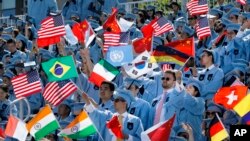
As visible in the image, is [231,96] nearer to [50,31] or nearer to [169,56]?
[169,56]

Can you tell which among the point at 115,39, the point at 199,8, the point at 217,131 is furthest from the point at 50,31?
the point at 217,131

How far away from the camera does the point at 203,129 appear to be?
12.5 metres

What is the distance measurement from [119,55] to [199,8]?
3.75 meters

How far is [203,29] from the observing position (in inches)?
660

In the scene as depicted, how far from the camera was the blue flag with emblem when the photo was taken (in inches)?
607

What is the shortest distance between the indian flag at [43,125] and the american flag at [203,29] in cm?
480

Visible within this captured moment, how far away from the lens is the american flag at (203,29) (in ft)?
54.6

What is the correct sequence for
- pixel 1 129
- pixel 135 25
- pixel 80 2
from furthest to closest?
pixel 80 2 → pixel 135 25 → pixel 1 129

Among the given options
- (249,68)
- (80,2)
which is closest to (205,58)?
(249,68)

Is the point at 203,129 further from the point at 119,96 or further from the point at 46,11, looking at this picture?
the point at 46,11

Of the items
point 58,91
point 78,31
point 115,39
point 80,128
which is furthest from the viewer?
point 78,31

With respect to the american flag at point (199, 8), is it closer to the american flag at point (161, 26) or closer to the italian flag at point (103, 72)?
the american flag at point (161, 26)

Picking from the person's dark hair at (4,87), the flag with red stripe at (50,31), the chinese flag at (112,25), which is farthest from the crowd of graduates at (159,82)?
the flag with red stripe at (50,31)

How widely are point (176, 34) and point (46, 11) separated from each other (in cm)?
631
